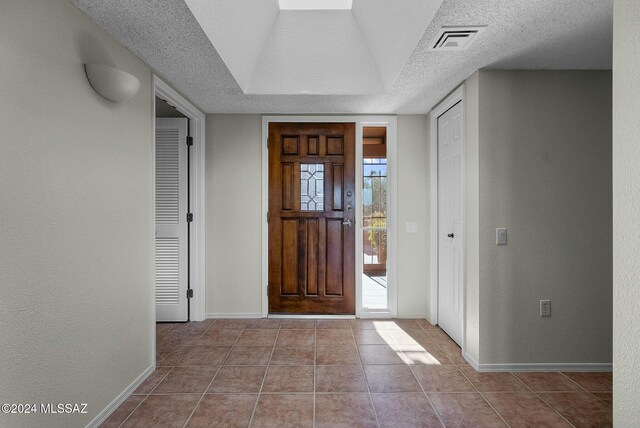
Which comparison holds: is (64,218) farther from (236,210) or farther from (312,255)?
(312,255)

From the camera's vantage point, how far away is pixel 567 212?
2510 millimetres

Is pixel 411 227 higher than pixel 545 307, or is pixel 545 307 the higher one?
pixel 411 227

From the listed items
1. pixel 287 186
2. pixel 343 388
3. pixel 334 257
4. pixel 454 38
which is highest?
pixel 454 38

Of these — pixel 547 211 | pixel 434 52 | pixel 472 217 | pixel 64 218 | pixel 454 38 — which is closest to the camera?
pixel 64 218

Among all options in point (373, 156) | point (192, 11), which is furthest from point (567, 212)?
→ point (373, 156)

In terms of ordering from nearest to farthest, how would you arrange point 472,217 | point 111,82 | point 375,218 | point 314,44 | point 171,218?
point 111,82
point 472,217
point 314,44
point 171,218
point 375,218

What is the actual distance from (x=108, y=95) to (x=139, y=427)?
1791 millimetres

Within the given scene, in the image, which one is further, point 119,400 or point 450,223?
point 450,223

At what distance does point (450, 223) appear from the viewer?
320cm

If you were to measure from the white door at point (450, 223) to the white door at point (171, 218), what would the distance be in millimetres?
2562

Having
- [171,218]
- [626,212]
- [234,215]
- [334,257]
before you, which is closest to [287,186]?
[234,215]

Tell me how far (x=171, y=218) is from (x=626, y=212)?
11.5 ft

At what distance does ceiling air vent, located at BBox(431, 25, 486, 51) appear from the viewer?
1.94m

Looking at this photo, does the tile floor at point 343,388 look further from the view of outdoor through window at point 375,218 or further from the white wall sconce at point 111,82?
the view of outdoor through window at point 375,218
